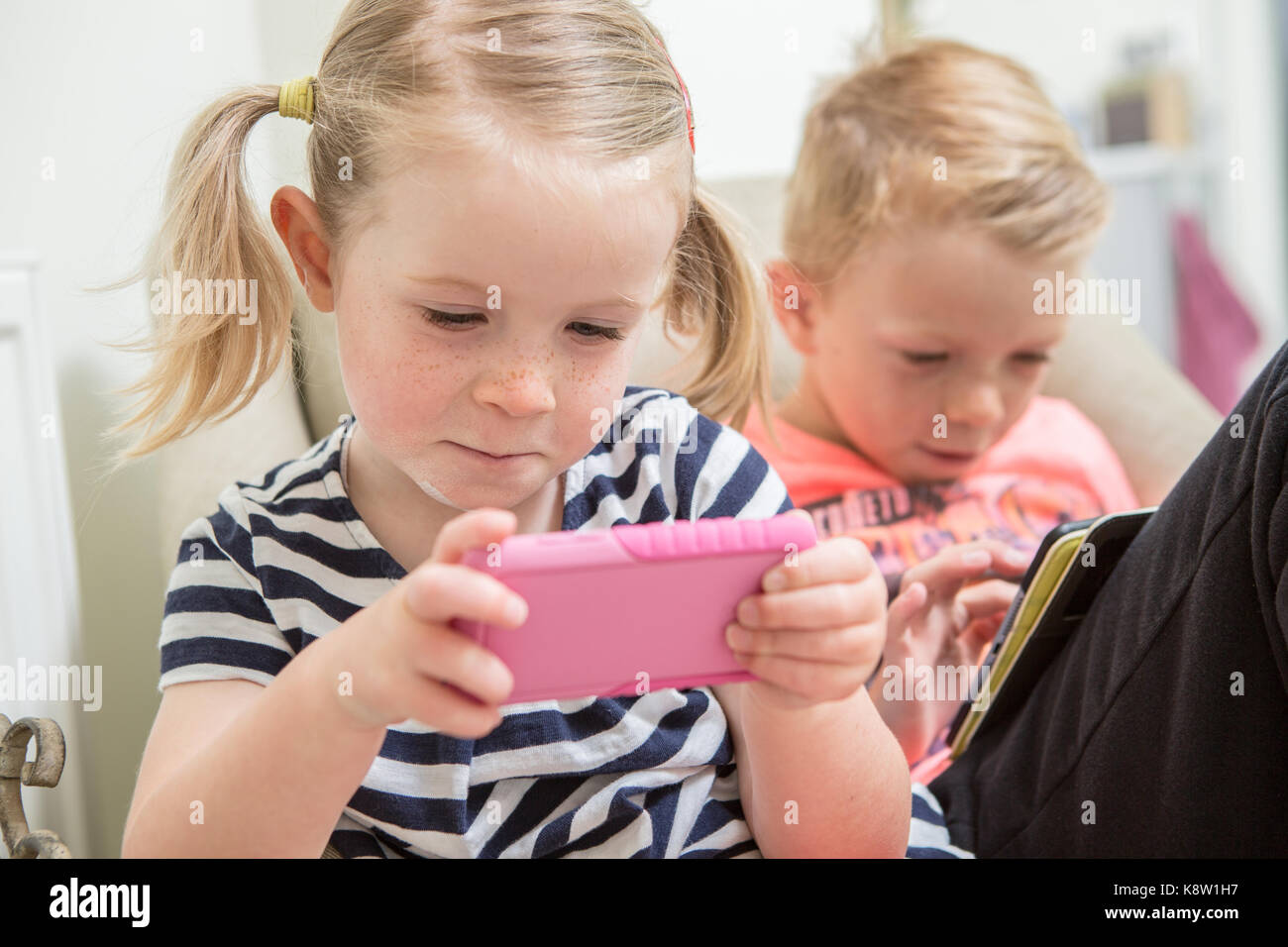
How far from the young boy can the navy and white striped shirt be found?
0.31 metres

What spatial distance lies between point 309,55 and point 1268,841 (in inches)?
31.2

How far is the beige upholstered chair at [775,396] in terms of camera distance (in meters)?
0.91

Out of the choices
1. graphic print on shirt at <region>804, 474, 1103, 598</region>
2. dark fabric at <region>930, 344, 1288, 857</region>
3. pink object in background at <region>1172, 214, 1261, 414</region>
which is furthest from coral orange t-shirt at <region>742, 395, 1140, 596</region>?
pink object in background at <region>1172, 214, 1261, 414</region>

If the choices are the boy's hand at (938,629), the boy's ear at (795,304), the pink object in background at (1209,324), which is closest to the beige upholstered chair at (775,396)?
the boy's ear at (795,304)

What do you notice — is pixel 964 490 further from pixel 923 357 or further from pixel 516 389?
pixel 516 389

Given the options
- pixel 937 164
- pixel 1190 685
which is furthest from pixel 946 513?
pixel 1190 685

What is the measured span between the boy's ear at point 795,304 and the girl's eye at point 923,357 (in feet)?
0.37

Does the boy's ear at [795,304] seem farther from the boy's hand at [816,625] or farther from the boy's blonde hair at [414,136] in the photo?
the boy's hand at [816,625]

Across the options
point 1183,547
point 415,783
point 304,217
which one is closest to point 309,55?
point 304,217

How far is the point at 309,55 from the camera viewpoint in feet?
2.75

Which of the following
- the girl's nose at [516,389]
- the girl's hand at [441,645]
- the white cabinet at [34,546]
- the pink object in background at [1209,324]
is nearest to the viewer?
the girl's hand at [441,645]

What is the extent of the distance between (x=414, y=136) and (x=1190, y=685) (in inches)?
19.8

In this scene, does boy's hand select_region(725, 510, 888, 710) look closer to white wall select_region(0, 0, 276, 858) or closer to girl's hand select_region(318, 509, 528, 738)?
girl's hand select_region(318, 509, 528, 738)

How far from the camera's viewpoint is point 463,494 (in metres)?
0.63
